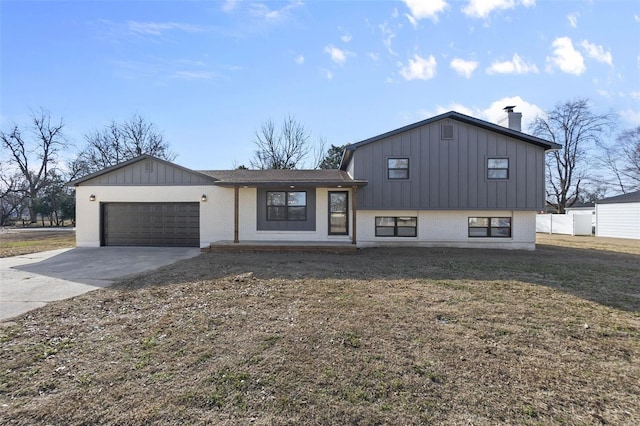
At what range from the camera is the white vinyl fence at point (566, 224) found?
73.5ft

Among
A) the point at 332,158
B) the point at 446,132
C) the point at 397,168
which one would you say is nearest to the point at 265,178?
the point at 397,168

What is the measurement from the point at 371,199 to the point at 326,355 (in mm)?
9469

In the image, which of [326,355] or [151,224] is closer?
[326,355]

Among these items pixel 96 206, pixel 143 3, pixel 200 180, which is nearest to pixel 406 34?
pixel 143 3

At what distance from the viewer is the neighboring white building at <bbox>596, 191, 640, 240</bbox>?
762 inches

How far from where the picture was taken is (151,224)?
12.8m

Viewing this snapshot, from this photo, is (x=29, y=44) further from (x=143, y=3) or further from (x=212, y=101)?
(x=212, y=101)

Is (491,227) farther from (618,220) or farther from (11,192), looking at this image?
(11,192)

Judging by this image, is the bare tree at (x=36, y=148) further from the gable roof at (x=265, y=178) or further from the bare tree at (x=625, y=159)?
the bare tree at (x=625, y=159)

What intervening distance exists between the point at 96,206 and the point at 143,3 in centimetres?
816

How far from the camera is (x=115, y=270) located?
7.98 m

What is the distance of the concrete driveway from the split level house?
1.50 meters

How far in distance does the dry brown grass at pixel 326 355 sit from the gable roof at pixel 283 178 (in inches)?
Result: 226

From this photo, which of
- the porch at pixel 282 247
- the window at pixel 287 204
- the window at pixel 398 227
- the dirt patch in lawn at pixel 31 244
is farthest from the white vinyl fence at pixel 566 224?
the dirt patch in lawn at pixel 31 244
